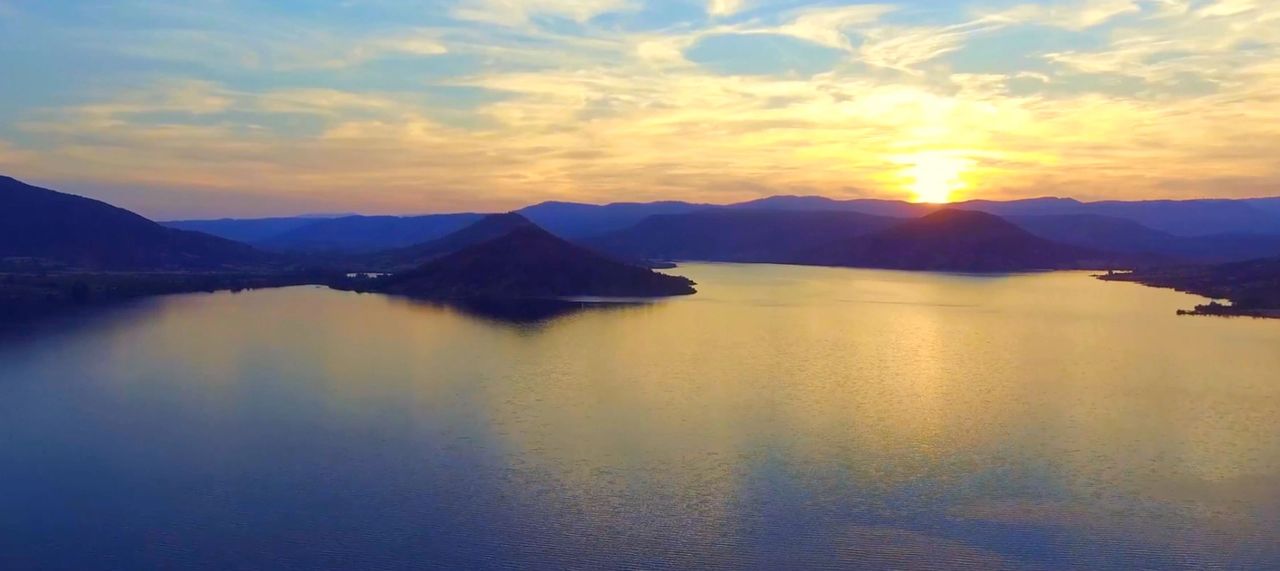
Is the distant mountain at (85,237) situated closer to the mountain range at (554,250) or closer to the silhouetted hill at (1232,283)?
the mountain range at (554,250)

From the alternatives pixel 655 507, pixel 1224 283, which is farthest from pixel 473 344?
pixel 1224 283

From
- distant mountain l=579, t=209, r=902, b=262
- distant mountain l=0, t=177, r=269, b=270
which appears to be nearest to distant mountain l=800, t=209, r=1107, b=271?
distant mountain l=579, t=209, r=902, b=262

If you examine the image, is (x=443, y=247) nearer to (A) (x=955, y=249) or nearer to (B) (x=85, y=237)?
(B) (x=85, y=237)

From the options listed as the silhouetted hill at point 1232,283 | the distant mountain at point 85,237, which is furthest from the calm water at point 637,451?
the distant mountain at point 85,237

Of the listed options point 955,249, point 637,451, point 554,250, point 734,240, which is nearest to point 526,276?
point 554,250

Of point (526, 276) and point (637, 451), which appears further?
point (526, 276)

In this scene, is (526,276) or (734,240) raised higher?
(734,240)

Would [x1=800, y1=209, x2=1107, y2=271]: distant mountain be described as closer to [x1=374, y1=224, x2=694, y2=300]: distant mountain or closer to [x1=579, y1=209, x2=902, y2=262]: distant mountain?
[x1=579, y1=209, x2=902, y2=262]: distant mountain
